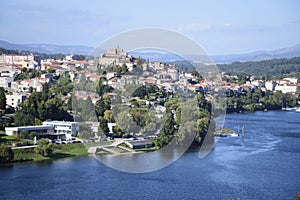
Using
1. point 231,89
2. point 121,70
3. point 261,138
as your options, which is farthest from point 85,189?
point 231,89

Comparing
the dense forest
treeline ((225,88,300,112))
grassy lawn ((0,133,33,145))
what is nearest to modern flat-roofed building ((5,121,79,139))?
grassy lawn ((0,133,33,145))

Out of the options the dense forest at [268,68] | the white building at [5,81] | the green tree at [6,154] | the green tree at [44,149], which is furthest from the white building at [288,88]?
the green tree at [6,154]

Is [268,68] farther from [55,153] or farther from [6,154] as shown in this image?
[6,154]

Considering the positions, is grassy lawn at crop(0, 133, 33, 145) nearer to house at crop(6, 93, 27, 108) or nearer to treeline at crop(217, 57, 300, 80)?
house at crop(6, 93, 27, 108)

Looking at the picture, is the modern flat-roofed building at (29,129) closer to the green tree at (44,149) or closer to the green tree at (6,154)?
the green tree at (44,149)

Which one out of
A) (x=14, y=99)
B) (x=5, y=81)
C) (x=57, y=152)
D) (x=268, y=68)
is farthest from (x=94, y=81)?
(x=268, y=68)

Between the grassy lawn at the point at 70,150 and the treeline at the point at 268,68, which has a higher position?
the treeline at the point at 268,68
